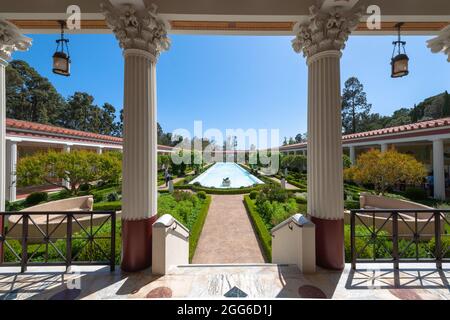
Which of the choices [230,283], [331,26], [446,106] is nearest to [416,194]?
[331,26]

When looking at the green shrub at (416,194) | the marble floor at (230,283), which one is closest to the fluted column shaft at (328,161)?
the marble floor at (230,283)

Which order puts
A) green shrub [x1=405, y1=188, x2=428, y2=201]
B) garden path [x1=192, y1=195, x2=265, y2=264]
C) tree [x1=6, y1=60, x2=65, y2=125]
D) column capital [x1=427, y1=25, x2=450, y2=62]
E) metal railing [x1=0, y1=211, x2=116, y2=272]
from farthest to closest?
1. tree [x1=6, y1=60, x2=65, y2=125]
2. green shrub [x1=405, y1=188, x2=428, y2=201]
3. garden path [x1=192, y1=195, x2=265, y2=264]
4. column capital [x1=427, y1=25, x2=450, y2=62]
5. metal railing [x1=0, y1=211, x2=116, y2=272]

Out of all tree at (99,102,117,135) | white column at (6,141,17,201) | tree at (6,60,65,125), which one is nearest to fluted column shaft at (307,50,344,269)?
white column at (6,141,17,201)

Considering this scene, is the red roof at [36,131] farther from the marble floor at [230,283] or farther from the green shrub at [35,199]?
the marble floor at [230,283]

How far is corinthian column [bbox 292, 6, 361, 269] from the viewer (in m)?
3.25

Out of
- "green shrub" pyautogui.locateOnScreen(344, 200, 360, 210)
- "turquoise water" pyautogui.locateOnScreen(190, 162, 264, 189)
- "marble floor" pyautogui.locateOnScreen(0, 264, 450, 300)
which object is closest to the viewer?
"marble floor" pyautogui.locateOnScreen(0, 264, 450, 300)

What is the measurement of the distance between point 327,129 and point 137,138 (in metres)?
3.22

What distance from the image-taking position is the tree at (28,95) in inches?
1292

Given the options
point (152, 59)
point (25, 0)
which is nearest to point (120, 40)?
point (152, 59)

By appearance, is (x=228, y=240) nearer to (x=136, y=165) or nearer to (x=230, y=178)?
(x=136, y=165)

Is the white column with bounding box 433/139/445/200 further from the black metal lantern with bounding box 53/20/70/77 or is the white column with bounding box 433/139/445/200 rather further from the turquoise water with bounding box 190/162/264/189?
the black metal lantern with bounding box 53/20/70/77

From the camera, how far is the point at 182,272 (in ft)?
10.9

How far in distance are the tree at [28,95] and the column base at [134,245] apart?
148ft

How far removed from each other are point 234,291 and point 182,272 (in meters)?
1.00
